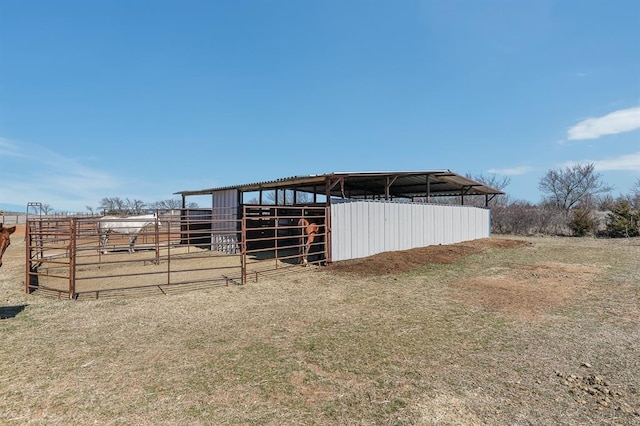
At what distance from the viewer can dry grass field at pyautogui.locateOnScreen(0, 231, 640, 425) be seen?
2.53 metres

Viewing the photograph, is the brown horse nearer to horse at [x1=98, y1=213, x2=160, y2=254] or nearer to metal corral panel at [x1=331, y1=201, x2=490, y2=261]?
metal corral panel at [x1=331, y1=201, x2=490, y2=261]

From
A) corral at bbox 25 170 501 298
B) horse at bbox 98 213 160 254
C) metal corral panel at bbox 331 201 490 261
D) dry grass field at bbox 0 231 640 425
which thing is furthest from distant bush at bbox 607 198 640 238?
horse at bbox 98 213 160 254

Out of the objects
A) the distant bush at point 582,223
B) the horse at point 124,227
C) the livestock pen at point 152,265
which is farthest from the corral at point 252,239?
the distant bush at point 582,223

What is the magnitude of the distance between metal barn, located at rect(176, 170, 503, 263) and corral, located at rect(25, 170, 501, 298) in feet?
0.11

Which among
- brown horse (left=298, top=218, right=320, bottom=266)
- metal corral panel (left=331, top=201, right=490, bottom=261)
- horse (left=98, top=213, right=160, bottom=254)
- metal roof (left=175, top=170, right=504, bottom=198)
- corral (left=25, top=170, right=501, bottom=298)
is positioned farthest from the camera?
metal roof (left=175, top=170, right=504, bottom=198)

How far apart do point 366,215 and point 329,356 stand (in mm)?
7189

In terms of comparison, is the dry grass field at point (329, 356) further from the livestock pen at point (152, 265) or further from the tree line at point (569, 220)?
the tree line at point (569, 220)

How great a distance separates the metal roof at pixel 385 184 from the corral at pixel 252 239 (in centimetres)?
6

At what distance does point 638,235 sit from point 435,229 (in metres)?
13.6

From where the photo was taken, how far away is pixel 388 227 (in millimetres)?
11109

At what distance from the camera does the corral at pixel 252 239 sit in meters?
7.20

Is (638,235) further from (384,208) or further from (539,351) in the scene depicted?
(539,351)

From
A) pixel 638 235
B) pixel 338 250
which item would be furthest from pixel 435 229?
pixel 638 235

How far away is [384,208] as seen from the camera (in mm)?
10977
